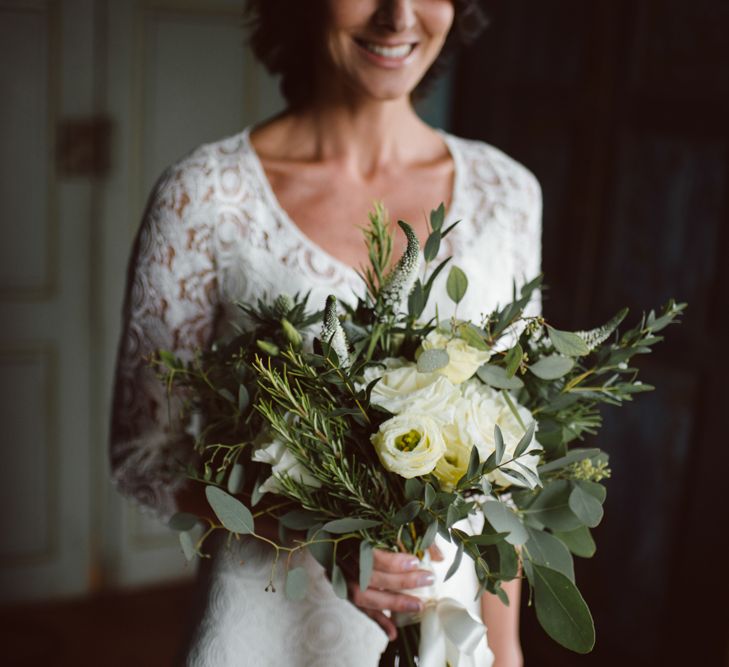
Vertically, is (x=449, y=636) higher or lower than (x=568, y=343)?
lower

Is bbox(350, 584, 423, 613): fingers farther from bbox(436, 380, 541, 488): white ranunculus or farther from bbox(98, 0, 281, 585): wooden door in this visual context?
bbox(98, 0, 281, 585): wooden door

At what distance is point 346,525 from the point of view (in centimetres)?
102

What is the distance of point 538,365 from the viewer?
1.08 meters

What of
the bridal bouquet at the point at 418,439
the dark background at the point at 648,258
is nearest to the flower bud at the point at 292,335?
the bridal bouquet at the point at 418,439

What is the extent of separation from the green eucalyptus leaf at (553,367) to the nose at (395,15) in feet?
2.08

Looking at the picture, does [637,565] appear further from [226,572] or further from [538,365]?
[538,365]

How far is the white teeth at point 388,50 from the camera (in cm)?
147

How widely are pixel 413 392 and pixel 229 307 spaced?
1.82 feet

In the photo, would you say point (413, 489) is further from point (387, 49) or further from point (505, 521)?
point (387, 49)

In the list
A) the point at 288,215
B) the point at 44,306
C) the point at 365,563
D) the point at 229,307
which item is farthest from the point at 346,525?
the point at 44,306

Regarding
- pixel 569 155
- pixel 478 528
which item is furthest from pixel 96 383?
pixel 478 528

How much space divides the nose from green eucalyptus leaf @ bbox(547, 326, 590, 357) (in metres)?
0.64

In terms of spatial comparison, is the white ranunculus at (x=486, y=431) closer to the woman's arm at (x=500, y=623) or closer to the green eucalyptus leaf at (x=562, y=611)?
the green eucalyptus leaf at (x=562, y=611)

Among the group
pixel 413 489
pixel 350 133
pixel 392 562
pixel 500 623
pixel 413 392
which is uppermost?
pixel 350 133
